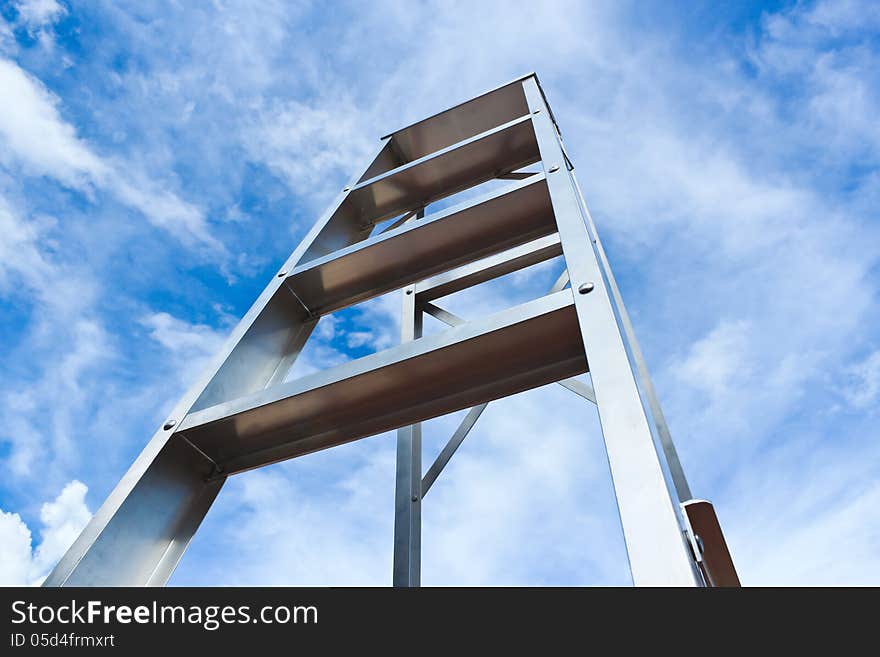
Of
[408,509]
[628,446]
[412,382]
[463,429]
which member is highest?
[463,429]

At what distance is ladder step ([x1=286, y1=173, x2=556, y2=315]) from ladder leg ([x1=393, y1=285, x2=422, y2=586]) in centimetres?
72

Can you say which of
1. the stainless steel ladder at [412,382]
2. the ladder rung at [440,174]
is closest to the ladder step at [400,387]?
the stainless steel ladder at [412,382]

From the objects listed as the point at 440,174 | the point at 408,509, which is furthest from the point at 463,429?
the point at 440,174

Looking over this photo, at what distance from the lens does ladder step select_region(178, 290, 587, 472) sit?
118 cm

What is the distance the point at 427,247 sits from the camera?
187 cm

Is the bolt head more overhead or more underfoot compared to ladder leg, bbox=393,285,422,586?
more underfoot

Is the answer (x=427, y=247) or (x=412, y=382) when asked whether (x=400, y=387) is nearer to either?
(x=412, y=382)

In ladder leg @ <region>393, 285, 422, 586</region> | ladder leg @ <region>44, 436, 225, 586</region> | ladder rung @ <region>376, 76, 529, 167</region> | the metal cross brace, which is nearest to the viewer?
ladder leg @ <region>44, 436, 225, 586</region>

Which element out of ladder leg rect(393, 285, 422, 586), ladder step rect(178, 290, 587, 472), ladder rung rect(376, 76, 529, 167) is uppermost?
ladder rung rect(376, 76, 529, 167)

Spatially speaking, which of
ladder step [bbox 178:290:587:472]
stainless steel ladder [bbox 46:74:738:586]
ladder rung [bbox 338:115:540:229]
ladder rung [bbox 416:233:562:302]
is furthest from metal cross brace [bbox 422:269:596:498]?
ladder step [bbox 178:290:587:472]

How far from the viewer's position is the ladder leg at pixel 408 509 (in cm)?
199

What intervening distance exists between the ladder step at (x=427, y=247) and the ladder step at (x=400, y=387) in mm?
621

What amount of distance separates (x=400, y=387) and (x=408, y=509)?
1056 mm

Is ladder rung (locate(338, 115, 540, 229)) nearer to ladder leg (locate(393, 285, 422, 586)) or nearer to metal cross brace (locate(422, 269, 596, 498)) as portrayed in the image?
metal cross brace (locate(422, 269, 596, 498))
